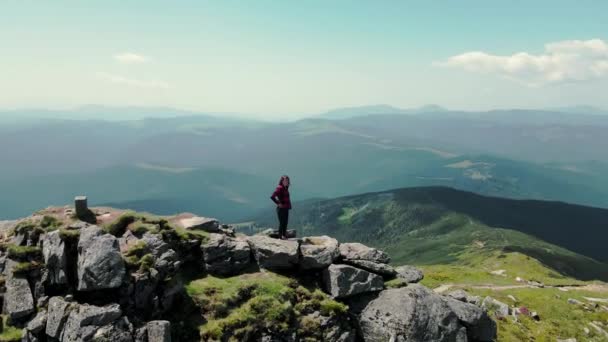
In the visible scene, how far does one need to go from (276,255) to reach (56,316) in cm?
1392

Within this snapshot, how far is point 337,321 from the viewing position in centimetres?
2608

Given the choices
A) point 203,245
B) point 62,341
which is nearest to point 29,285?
point 62,341

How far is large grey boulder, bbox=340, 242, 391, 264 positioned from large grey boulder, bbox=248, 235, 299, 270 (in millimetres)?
4260

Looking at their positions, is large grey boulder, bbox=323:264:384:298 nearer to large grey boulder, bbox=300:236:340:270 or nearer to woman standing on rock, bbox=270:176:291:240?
large grey boulder, bbox=300:236:340:270

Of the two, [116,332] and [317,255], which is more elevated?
[317,255]

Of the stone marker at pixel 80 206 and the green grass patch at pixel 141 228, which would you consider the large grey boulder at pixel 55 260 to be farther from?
the stone marker at pixel 80 206

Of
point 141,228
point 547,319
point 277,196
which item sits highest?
point 277,196

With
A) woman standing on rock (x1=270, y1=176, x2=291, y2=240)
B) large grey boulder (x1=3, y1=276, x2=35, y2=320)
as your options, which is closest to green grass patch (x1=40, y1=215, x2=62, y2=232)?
large grey boulder (x1=3, y1=276, x2=35, y2=320)

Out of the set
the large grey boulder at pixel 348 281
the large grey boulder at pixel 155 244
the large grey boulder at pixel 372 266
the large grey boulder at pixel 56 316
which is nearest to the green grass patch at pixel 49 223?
the large grey boulder at pixel 155 244

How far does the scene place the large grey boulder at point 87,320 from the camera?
1962 centimetres

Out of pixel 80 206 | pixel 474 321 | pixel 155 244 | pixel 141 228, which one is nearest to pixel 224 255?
pixel 155 244

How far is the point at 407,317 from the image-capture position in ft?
85.8

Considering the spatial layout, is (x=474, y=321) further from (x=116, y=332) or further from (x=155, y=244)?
(x=116, y=332)

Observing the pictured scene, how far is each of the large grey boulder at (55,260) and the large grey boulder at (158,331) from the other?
608cm
